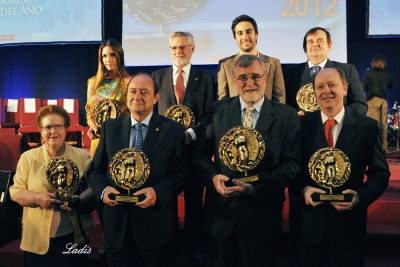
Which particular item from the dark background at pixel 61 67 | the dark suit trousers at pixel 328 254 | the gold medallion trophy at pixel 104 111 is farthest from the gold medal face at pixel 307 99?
the dark background at pixel 61 67

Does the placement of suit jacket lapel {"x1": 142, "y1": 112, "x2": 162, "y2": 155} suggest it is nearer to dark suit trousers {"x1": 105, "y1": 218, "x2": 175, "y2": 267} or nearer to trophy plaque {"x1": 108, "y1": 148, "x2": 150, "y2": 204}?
trophy plaque {"x1": 108, "y1": 148, "x2": 150, "y2": 204}

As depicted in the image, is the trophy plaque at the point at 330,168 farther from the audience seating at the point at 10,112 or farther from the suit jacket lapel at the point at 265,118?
the audience seating at the point at 10,112

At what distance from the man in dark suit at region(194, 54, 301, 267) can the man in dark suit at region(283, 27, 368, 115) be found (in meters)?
0.77

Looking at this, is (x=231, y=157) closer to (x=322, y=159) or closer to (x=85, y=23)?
(x=322, y=159)

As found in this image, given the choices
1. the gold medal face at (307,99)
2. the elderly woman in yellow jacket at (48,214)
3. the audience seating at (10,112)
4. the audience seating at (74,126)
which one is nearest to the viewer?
the elderly woman in yellow jacket at (48,214)

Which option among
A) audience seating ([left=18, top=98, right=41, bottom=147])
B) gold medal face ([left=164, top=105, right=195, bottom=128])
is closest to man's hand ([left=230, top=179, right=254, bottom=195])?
gold medal face ([left=164, top=105, right=195, bottom=128])

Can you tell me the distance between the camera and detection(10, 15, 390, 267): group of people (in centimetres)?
226

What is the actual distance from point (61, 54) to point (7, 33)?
1609 mm

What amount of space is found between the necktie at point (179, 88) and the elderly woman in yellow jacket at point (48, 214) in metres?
0.93

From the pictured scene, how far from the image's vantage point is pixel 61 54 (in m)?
10.2

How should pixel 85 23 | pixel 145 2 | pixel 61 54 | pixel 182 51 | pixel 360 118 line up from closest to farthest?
pixel 360 118, pixel 182 51, pixel 145 2, pixel 85 23, pixel 61 54

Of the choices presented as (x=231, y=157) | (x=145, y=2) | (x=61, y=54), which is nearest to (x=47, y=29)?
(x=61, y=54)

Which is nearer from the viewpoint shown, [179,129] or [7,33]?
[179,129]

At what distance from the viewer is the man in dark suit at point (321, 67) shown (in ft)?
10.4
